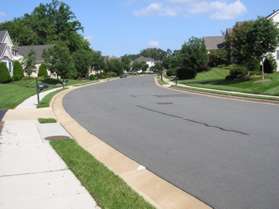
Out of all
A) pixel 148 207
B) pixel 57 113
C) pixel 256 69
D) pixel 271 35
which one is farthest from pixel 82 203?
pixel 256 69

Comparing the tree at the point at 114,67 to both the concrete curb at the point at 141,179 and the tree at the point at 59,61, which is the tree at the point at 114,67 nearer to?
the tree at the point at 59,61

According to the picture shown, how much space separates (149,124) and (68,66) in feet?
130

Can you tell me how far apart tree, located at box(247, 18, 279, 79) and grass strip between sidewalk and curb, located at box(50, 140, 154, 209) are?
2871 cm

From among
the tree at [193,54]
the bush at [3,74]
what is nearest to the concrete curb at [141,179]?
the bush at [3,74]

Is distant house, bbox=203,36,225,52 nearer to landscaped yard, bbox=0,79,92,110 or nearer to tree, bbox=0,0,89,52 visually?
tree, bbox=0,0,89,52

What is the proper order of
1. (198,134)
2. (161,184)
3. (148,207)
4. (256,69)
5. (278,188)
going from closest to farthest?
1. (148,207)
2. (278,188)
3. (161,184)
4. (198,134)
5. (256,69)

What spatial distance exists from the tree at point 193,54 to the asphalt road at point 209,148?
133ft

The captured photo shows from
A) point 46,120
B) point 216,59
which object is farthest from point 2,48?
point 46,120

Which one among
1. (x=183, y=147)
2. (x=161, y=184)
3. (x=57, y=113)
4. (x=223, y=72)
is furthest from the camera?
(x=223, y=72)

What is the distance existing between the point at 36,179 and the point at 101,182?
121 centimetres

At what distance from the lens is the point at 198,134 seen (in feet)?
39.9

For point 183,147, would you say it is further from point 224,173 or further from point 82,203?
point 82,203

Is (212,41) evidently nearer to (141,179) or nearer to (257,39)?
(257,39)

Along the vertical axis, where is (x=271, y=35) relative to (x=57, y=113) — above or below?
above
